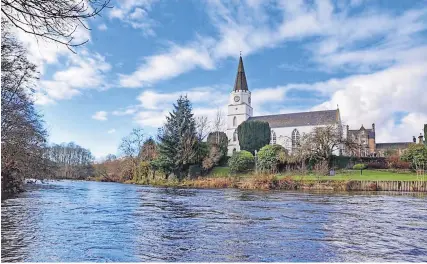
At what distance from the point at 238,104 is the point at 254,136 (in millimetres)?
17966

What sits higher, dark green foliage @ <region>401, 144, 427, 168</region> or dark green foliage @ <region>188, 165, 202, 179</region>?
dark green foliage @ <region>401, 144, 427, 168</region>

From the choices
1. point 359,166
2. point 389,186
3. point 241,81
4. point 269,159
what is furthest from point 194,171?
point 241,81

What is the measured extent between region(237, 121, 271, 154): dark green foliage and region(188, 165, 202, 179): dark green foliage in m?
12.9

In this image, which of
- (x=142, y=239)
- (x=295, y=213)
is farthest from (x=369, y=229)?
(x=142, y=239)

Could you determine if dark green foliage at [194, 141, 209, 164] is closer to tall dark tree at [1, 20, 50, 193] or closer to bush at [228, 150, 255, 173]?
bush at [228, 150, 255, 173]

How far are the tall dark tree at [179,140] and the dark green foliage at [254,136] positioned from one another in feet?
40.1

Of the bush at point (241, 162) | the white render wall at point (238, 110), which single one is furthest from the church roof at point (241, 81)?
the bush at point (241, 162)

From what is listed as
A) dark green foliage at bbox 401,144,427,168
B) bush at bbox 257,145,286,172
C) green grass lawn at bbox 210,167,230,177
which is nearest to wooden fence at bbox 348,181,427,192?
dark green foliage at bbox 401,144,427,168

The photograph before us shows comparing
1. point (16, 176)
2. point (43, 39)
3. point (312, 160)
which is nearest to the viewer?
point (43, 39)

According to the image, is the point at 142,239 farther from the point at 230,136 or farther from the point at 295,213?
the point at 230,136

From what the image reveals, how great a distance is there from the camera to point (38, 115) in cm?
1762

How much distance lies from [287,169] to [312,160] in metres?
2.58

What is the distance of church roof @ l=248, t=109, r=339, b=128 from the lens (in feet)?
194

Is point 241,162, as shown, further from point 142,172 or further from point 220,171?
point 142,172
